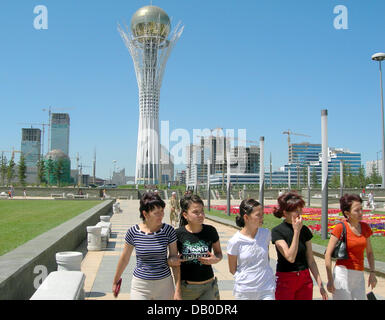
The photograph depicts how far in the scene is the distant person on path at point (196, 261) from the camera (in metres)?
3.36

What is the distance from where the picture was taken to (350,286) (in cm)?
352

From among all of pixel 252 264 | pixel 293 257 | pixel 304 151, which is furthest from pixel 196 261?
pixel 304 151

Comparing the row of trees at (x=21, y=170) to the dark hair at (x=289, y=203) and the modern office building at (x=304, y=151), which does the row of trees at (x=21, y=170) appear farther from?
the modern office building at (x=304, y=151)

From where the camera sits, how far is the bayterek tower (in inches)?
2645

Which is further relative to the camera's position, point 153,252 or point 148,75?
point 148,75

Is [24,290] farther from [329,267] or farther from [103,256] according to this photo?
[103,256]

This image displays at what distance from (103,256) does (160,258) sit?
6080 mm

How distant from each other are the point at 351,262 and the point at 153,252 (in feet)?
5.84

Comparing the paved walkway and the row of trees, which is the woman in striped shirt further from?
the row of trees

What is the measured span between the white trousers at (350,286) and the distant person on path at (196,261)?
1114mm

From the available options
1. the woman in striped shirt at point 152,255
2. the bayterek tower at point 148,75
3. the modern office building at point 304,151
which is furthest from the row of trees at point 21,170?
the modern office building at point 304,151

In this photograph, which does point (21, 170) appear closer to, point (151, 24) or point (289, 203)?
point (151, 24)

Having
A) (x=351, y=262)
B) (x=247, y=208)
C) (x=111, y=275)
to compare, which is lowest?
(x=111, y=275)
